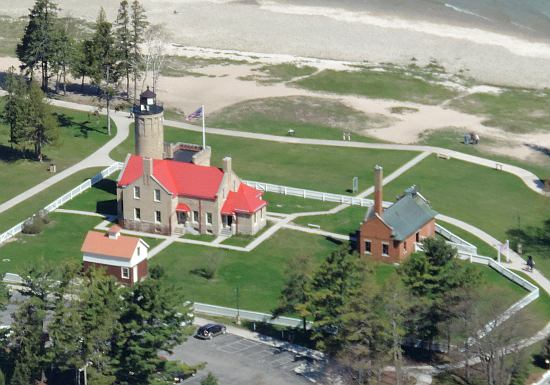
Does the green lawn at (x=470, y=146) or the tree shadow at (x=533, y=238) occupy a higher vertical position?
the green lawn at (x=470, y=146)

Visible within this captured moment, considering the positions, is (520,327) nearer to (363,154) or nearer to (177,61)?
(363,154)

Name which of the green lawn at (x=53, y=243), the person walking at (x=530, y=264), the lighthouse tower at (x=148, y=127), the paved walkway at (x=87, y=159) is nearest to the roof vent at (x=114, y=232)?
the green lawn at (x=53, y=243)

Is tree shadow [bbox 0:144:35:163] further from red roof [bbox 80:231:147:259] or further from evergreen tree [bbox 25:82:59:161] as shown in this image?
red roof [bbox 80:231:147:259]

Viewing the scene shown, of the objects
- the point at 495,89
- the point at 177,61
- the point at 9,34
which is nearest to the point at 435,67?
the point at 495,89

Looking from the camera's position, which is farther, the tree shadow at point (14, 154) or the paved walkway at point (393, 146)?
the tree shadow at point (14, 154)

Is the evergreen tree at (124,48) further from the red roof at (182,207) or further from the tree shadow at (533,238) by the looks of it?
the tree shadow at (533,238)

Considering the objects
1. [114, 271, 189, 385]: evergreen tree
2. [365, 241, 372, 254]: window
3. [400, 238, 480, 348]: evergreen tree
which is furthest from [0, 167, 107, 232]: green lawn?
[400, 238, 480, 348]: evergreen tree

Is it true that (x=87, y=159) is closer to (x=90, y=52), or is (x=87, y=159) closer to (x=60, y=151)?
(x=60, y=151)
